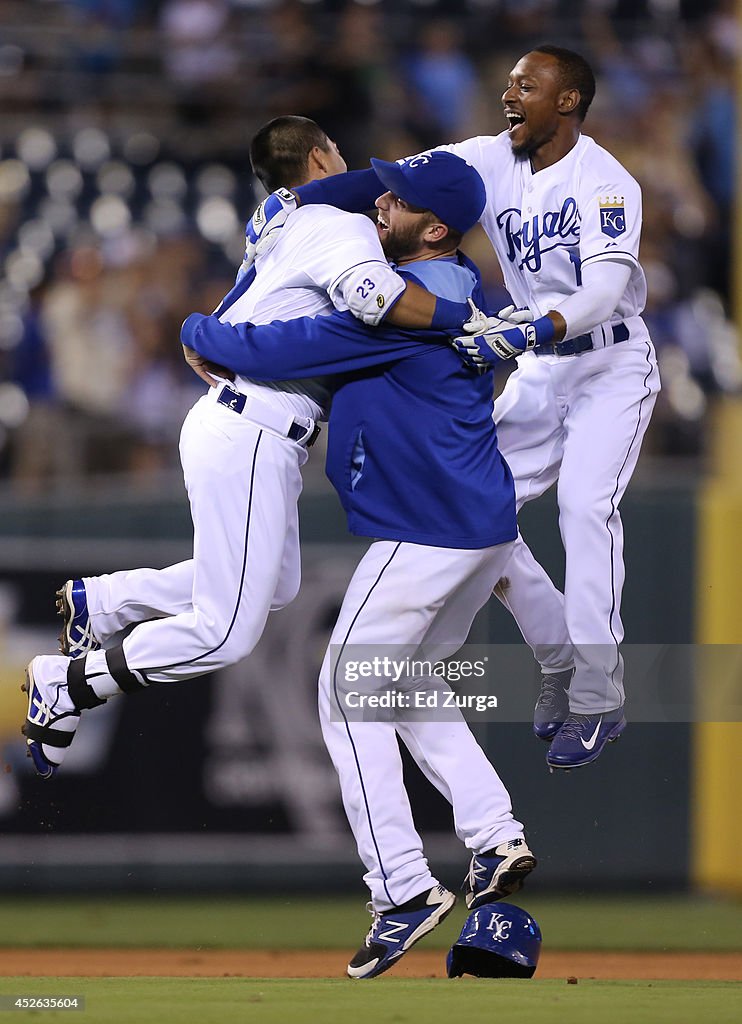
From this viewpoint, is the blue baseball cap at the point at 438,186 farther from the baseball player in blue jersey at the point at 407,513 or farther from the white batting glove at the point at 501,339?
the white batting glove at the point at 501,339

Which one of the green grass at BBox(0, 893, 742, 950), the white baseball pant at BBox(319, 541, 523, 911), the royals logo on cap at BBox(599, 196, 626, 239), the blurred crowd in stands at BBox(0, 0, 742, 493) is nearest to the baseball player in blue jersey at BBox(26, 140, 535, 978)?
the white baseball pant at BBox(319, 541, 523, 911)

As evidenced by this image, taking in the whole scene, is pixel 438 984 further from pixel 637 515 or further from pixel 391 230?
pixel 637 515

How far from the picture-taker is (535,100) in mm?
4680

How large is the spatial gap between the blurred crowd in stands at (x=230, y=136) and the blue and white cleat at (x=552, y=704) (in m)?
3.52

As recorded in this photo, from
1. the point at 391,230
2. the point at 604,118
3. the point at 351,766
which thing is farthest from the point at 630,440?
the point at 604,118

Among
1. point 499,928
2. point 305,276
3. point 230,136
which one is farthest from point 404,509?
point 230,136

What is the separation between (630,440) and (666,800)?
10.9 feet

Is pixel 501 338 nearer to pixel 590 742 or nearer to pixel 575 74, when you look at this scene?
pixel 575 74

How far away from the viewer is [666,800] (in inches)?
300

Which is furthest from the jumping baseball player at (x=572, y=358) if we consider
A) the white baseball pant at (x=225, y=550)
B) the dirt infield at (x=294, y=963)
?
the dirt infield at (x=294, y=963)

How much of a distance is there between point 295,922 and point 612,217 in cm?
397

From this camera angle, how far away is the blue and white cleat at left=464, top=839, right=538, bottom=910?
14.9 ft

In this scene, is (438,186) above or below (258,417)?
above

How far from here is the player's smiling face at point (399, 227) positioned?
15.1 ft
